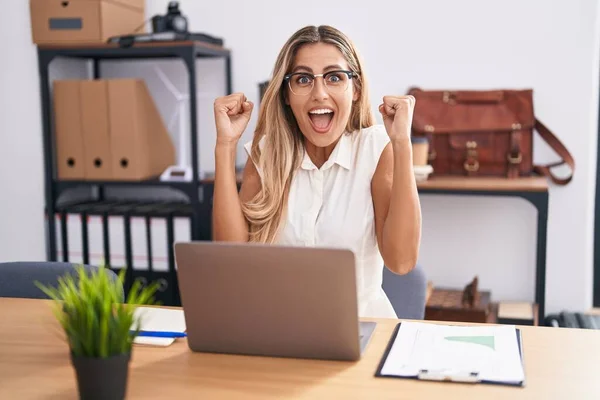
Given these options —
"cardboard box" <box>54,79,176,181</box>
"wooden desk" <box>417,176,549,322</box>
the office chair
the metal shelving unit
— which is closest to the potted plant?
the office chair

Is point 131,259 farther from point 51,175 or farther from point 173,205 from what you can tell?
point 51,175

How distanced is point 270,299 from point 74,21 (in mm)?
2256

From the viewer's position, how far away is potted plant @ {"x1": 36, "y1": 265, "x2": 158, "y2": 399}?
0.96 meters

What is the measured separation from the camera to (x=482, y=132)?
118 inches

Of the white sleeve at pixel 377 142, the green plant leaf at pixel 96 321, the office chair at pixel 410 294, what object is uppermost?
the white sleeve at pixel 377 142

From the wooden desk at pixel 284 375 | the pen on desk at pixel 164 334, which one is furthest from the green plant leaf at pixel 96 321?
the pen on desk at pixel 164 334

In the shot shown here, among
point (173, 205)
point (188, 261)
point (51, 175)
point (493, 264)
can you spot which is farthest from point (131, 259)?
point (188, 261)

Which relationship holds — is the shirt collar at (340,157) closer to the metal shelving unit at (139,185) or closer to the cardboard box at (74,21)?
the metal shelving unit at (139,185)

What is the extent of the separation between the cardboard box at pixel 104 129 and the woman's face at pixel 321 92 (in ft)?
4.56

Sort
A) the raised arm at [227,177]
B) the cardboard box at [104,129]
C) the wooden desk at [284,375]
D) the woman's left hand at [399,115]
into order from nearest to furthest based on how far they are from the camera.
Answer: the wooden desk at [284,375] → the woman's left hand at [399,115] → the raised arm at [227,177] → the cardboard box at [104,129]

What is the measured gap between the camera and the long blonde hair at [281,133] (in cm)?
182

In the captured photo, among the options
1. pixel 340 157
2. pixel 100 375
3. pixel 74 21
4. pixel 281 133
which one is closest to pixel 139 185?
pixel 74 21

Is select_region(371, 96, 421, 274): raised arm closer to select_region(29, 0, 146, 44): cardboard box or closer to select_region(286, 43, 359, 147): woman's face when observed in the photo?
select_region(286, 43, 359, 147): woman's face

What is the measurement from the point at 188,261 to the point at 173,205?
83.2 inches
